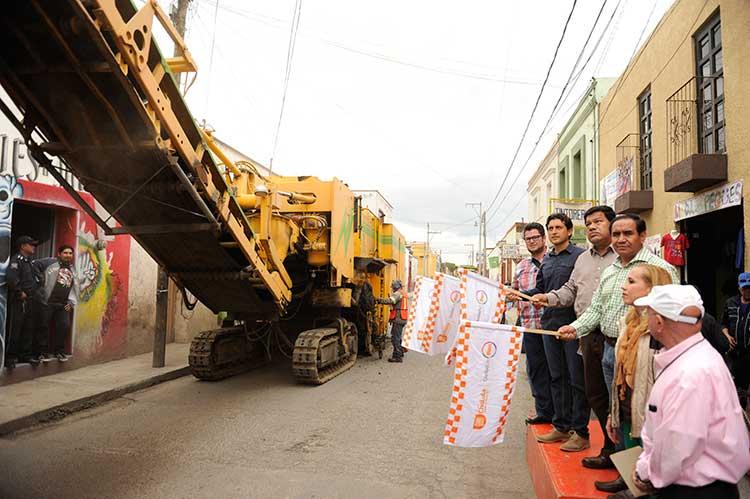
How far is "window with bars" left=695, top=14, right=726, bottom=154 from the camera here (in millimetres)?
8562

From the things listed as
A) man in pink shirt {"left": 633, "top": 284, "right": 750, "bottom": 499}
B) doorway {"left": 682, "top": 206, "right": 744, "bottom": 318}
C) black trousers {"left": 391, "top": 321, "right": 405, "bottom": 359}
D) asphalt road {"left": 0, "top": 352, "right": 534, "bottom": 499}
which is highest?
doorway {"left": 682, "top": 206, "right": 744, "bottom": 318}

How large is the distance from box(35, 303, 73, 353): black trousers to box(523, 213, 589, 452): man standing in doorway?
7350 mm

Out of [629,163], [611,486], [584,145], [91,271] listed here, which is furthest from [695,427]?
[584,145]

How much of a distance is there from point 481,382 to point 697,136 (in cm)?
808

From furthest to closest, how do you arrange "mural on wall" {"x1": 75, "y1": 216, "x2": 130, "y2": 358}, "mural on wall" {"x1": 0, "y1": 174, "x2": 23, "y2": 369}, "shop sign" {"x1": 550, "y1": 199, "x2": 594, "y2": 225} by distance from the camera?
"shop sign" {"x1": 550, "y1": 199, "x2": 594, "y2": 225} < "mural on wall" {"x1": 75, "y1": 216, "x2": 130, "y2": 358} < "mural on wall" {"x1": 0, "y1": 174, "x2": 23, "y2": 369}

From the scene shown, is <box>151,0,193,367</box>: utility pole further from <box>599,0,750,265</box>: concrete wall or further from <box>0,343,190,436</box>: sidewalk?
<box>599,0,750,265</box>: concrete wall

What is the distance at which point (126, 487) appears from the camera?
165 inches

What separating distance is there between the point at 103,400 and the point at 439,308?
507 cm

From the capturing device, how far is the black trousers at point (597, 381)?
3766 mm

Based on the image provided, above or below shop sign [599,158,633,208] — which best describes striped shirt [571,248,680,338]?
below

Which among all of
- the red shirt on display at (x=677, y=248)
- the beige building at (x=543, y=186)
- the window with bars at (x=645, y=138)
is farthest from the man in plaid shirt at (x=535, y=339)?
the beige building at (x=543, y=186)

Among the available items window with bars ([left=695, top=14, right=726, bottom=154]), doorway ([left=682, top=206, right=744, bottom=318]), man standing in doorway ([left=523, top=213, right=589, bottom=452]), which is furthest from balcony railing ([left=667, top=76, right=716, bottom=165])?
man standing in doorway ([left=523, top=213, right=589, bottom=452])

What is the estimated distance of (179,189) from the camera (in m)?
5.12

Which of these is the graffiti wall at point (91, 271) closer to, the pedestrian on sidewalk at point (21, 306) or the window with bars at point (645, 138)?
the pedestrian on sidewalk at point (21, 306)
